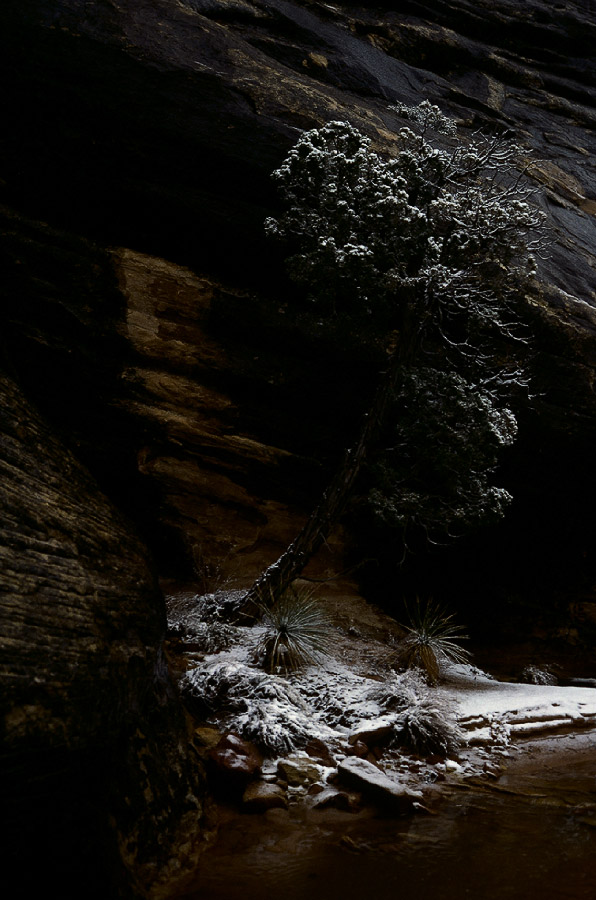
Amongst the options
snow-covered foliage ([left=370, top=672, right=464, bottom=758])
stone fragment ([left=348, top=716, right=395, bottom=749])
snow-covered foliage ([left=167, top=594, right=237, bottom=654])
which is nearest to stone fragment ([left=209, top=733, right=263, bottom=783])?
stone fragment ([left=348, top=716, right=395, bottom=749])

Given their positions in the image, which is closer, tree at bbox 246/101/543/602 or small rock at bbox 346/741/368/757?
small rock at bbox 346/741/368/757

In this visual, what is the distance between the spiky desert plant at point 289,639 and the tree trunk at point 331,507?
1.01ft

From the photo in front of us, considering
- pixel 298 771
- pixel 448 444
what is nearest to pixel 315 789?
pixel 298 771

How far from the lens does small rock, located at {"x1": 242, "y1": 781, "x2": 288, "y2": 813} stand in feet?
17.9

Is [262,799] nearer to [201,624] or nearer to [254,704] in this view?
[254,704]

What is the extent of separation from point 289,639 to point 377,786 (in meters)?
2.60

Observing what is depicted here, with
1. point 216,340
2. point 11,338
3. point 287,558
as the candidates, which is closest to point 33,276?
point 11,338

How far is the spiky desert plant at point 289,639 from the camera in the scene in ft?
25.5

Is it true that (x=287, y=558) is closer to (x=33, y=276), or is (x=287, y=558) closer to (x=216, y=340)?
(x=216, y=340)

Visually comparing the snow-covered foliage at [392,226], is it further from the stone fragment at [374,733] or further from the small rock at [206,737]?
the small rock at [206,737]

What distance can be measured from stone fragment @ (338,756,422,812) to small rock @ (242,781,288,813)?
25.1 inches

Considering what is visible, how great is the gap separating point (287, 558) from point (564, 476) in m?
5.23

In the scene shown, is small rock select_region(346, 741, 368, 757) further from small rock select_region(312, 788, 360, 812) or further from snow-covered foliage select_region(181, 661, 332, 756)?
small rock select_region(312, 788, 360, 812)

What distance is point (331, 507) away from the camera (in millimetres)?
8445
